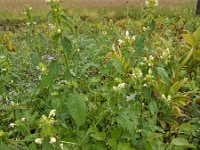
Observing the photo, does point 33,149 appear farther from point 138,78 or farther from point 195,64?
point 195,64

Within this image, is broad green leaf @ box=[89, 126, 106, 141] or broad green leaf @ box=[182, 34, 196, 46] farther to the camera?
broad green leaf @ box=[182, 34, 196, 46]

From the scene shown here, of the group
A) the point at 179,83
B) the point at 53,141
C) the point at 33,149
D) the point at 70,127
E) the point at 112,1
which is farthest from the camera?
the point at 112,1

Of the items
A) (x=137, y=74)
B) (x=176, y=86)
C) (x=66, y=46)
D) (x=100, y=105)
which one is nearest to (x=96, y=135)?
(x=137, y=74)

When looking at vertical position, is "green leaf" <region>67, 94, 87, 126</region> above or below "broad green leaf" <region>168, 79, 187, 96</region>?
above

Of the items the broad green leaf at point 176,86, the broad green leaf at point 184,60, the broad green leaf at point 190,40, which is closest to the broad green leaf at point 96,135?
the broad green leaf at point 176,86

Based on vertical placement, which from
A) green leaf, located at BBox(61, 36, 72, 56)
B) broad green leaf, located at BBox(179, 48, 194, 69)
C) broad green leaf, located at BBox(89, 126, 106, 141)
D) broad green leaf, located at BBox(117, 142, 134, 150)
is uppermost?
green leaf, located at BBox(61, 36, 72, 56)

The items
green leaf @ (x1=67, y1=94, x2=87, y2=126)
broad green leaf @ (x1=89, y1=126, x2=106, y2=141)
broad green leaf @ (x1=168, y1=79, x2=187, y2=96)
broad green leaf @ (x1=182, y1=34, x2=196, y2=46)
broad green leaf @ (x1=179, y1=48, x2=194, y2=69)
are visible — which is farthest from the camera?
broad green leaf @ (x1=182, y1=34, x2=196, y2=46)

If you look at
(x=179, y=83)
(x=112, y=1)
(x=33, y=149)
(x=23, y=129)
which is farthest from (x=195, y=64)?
(x=112, y=1)

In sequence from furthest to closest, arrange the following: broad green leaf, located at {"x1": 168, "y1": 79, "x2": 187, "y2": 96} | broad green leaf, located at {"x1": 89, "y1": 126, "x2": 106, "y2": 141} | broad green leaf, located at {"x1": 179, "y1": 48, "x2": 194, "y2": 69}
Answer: broad green leaf, located at {"x1": 179, "y1": 48, "x2": 194, "y2": 69} → broad green leaf, located at {"x1": 168, "y1": 79, "x2": 187, "y2": 96} → broad green leaf, located at {"x1": 89, "y1": 126, "x2": 106, "y2": 141}

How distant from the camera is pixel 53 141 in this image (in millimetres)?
1996

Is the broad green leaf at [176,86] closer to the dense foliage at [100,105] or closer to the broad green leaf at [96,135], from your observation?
the dense foliage at [100,105]

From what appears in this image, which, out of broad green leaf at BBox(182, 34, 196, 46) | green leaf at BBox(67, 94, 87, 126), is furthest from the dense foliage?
broad green leaf at BBox(182, 34, 196, 46)

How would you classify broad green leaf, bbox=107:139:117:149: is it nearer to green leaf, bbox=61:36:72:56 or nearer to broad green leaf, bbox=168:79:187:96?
green leaf, bbox=61:36:72:56

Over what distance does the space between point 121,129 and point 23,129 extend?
51 cm
